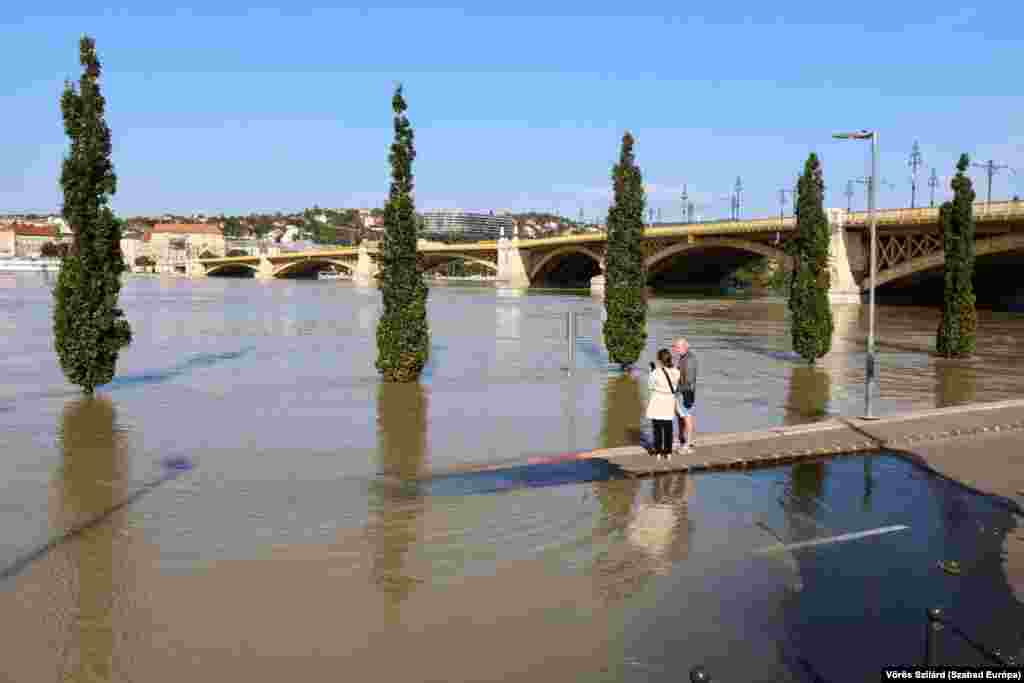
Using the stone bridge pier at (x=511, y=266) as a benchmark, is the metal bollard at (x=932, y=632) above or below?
below

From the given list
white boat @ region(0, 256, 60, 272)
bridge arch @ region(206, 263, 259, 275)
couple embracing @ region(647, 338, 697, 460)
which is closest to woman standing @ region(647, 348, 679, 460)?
couple embracing @ region(647, 338, 697, 460)

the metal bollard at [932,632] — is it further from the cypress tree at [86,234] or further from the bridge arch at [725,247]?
the bridge arch at [725,247]

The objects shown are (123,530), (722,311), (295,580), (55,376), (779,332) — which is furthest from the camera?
(722,311)

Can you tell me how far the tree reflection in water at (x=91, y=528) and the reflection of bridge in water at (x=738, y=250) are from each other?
905cm

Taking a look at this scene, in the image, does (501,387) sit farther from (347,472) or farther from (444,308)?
(444,308)

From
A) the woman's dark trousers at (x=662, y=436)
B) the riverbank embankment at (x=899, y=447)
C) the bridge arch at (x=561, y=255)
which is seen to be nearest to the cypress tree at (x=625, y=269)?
the riverbank embankment at (x=899, y=447)

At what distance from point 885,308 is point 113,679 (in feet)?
196

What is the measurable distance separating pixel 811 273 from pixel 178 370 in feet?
54.5

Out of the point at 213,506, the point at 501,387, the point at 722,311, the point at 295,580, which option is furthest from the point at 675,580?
the point at 722,311

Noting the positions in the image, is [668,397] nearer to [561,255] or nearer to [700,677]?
[700,677]

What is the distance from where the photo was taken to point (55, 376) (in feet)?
71.3

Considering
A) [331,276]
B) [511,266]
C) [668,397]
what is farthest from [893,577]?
[331,276]

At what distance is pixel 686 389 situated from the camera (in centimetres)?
1162

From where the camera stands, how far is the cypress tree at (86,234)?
56.5ft
